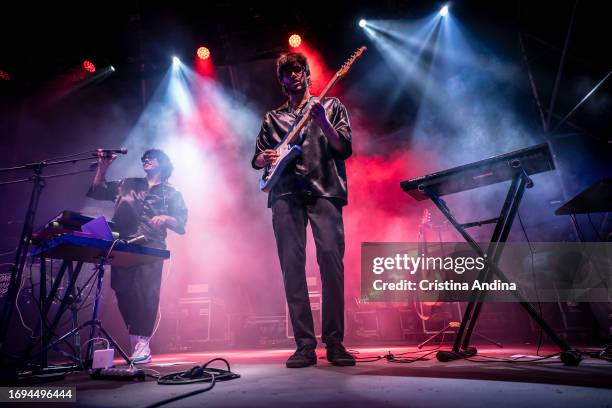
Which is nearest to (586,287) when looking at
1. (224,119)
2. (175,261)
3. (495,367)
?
(495,367)

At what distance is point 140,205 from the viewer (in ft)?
12.3

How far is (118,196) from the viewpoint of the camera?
3764 mm

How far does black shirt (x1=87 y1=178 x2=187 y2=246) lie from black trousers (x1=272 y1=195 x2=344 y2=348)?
5.73 ft

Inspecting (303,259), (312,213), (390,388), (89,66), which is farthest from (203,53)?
(390,388)

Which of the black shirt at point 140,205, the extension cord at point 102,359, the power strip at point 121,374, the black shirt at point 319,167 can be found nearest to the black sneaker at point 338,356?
the black shirt at point 319,167

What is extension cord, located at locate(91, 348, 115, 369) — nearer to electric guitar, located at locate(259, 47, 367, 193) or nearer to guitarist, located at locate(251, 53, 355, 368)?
guitarist, located at locate(251, 53, 355, 368)

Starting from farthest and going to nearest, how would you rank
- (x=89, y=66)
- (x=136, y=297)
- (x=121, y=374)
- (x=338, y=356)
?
(x=89, y=66) < (x=136, y=297) < (x=338, y=356) < (x=121, y=374)

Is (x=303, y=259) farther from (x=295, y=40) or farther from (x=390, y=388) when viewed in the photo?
(x=295, y=40)

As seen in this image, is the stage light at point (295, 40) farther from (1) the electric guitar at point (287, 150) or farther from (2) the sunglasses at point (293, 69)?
(1) the electric guitar at point (287, 150)

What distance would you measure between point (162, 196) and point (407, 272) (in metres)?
3.61

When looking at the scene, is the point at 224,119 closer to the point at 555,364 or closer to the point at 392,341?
the point at 392,341

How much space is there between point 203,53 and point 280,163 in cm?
622

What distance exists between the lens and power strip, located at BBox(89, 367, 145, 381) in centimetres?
195

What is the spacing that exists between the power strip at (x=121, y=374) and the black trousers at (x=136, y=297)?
Result: 136 centimetres
